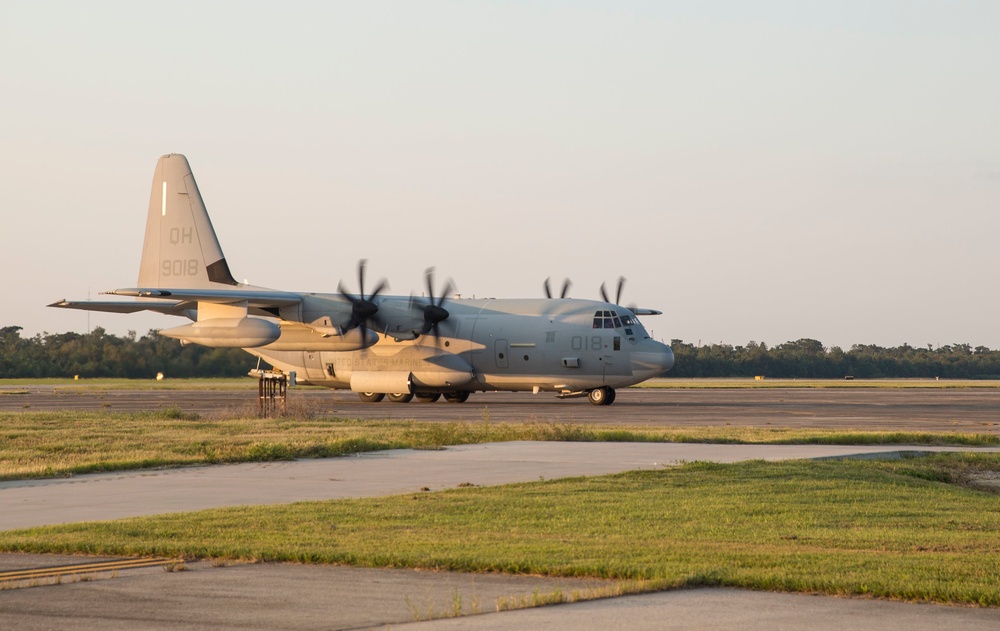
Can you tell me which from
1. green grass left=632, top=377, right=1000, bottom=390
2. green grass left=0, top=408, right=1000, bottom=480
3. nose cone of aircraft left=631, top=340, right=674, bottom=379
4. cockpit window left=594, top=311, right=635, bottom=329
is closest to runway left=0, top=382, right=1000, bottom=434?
nose cone of aircraft left=631, top=340, right=674, bottom=379

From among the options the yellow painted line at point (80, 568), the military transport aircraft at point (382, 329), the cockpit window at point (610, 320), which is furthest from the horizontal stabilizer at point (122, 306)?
the yellow painted line at point (80, 568)

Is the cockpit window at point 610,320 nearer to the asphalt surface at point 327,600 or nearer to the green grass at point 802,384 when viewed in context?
the green grass at point 802,384

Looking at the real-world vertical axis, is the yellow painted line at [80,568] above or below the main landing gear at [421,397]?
below

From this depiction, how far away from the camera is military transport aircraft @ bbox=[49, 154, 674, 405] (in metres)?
45.2

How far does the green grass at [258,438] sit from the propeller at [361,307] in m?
14.7

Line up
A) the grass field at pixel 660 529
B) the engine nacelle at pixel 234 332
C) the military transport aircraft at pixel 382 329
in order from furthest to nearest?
the military transport aircraft at pixel 382 329 → the engine nacelle at pixel 234 332 → the grass field at pixel 660 529

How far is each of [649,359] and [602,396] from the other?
2579mm

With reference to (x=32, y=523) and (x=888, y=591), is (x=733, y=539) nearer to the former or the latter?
(x=888, y=591)

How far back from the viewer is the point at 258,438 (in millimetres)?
25062

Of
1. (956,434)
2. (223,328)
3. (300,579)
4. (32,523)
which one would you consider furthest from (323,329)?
(300,579)

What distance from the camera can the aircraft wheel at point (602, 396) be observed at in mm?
45812

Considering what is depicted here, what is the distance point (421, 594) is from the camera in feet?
27.5

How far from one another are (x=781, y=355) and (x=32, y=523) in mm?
117388

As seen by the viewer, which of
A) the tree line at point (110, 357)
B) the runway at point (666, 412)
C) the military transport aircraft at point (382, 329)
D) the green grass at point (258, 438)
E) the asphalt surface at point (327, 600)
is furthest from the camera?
the tree line at point (110, 357)
